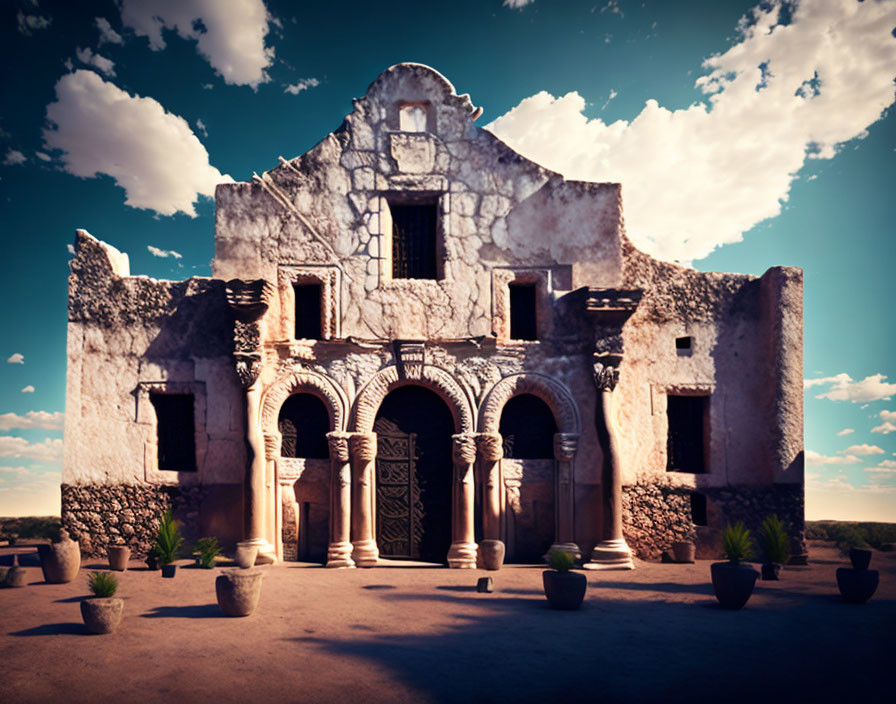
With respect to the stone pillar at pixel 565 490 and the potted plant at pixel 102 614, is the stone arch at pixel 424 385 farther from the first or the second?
the potted plant at pixel 102 614

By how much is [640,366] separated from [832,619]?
215 inches

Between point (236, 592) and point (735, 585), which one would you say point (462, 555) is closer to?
point (236, 592)

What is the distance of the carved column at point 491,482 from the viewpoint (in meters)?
10.5

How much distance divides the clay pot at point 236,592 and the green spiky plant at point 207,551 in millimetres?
3194

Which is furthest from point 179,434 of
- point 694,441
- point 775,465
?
point 775,465

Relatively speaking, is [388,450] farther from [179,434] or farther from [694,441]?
[694,441]

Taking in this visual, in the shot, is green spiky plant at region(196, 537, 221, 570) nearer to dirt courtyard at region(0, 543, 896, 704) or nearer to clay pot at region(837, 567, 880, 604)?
dirt courtyard at region(0, 543, 896, 704)

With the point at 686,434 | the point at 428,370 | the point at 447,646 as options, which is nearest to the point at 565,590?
the point at 447,646

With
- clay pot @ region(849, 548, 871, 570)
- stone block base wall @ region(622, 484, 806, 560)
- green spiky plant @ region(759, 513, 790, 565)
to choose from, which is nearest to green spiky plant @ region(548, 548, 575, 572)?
stone block base wall @ region(622, 484, 806, 560)

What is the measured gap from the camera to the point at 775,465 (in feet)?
36.0

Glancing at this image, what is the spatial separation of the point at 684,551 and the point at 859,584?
3.29 m

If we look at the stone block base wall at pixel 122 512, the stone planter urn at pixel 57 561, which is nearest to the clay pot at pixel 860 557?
the stone block base wall at pixel 122 512

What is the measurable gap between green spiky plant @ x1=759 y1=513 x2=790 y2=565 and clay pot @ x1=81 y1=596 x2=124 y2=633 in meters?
10.7

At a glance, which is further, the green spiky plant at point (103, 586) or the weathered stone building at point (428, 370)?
the weathered stone building at point (428, 370)
